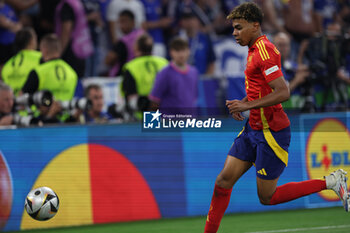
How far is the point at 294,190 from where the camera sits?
6.63 m

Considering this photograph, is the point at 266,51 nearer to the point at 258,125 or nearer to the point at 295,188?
the point at 258,125

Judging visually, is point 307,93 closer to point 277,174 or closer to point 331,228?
point 331,228

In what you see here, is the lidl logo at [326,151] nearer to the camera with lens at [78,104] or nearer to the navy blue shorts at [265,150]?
the camera with lens at [78,104]

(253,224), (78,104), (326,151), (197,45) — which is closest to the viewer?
(253,224)

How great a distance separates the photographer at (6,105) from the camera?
9258mm

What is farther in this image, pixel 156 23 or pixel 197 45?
pixel 156 23

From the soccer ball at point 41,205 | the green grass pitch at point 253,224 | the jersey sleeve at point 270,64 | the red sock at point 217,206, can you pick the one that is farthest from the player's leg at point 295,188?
the soccer ball at point 41,205

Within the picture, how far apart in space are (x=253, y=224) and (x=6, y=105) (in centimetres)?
365

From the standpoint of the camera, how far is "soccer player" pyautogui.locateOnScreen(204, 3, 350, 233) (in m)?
5.98

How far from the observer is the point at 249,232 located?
7.58 meters

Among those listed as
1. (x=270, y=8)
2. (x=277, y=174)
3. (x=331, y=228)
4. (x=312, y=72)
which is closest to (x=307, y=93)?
(x=312, y=72)

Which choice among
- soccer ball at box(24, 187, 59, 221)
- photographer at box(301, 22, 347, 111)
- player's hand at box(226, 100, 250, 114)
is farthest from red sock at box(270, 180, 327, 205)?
photographer at box(301, 22, 347, 111)

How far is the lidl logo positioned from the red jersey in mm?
3200

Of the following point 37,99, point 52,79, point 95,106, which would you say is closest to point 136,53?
point 95,106
